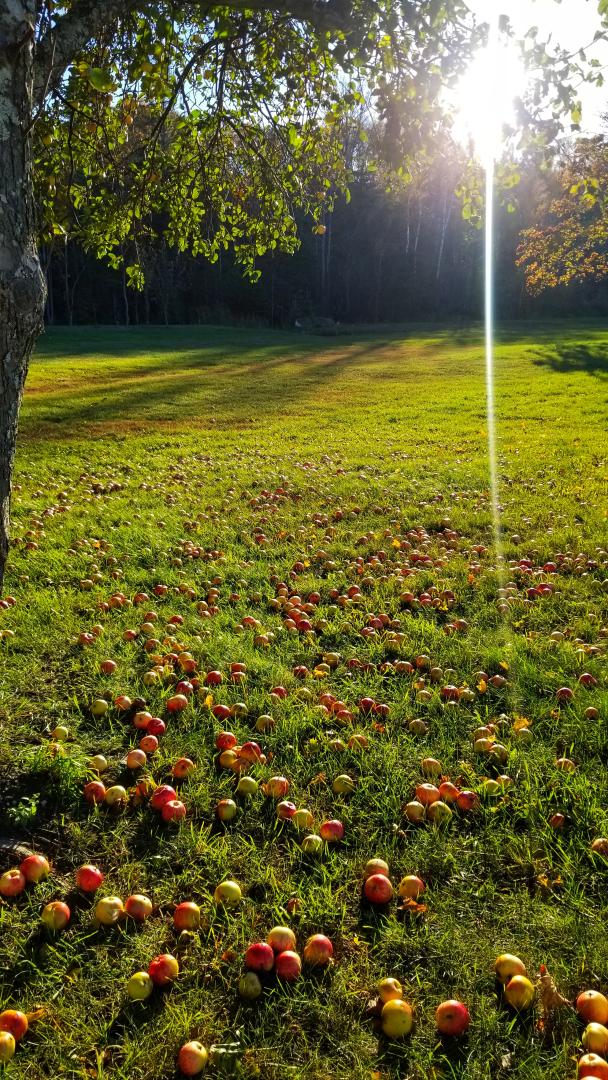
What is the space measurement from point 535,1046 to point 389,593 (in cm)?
435

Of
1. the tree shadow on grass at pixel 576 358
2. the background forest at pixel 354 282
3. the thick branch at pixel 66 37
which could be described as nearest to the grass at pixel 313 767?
the thick branch at pixel 66 37

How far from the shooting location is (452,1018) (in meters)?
2.38

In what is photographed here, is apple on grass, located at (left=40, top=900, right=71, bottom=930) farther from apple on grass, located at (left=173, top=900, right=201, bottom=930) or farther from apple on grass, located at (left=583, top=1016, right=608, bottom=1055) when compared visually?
apple on grass, located at (left=583, top=1016, right=608, bottom=1055)

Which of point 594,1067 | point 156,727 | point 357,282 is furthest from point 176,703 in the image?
point 357,282

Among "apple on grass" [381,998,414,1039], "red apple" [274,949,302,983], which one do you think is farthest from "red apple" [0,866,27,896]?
"apple on grass" [381,998,414,1039]

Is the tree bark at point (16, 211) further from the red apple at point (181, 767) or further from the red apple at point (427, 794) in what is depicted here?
the red apple at point (427, 794)

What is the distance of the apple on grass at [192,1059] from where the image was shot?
2.24 meters

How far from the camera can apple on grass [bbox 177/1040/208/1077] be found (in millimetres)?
2236

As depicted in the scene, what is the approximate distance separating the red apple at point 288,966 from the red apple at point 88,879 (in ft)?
3.08

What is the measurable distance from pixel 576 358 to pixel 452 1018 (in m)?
30.5

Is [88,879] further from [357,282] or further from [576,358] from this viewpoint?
[357,282]

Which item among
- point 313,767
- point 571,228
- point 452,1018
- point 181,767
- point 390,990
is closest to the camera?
point 452,1018

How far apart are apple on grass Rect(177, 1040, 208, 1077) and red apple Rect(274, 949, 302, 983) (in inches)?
16.4

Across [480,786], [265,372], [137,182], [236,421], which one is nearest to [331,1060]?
[480,786]
